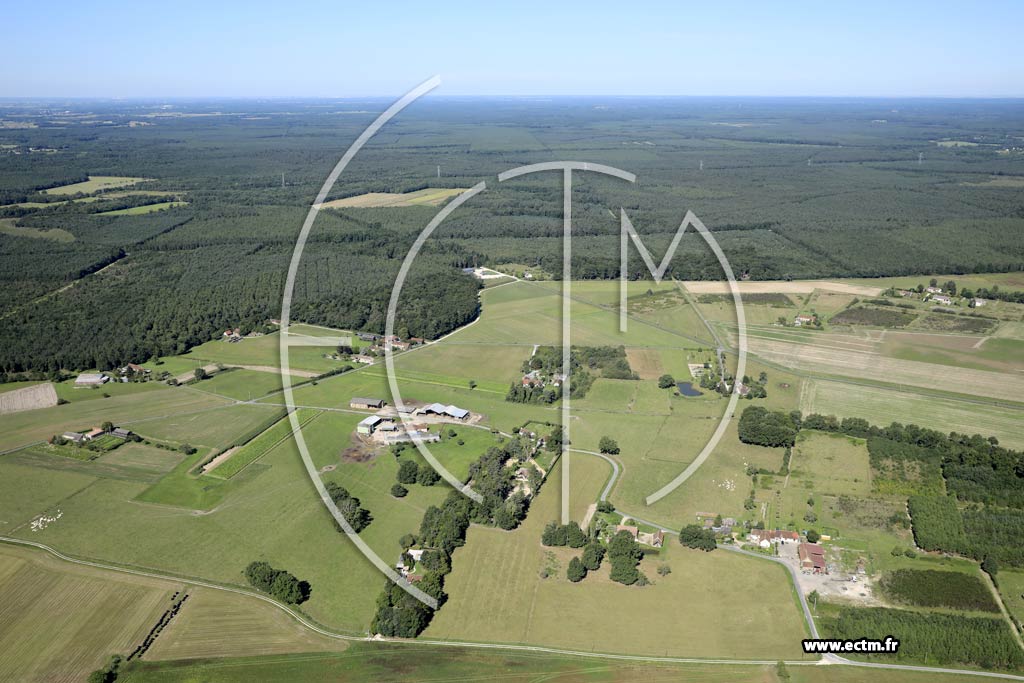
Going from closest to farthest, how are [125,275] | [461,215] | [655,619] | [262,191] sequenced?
[655,619]
[125,275]
[461,215]
[262,191]

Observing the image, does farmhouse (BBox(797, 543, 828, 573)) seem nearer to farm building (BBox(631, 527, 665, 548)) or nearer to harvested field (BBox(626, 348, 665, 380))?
farm building (BBox(631, 527, 665, 548))

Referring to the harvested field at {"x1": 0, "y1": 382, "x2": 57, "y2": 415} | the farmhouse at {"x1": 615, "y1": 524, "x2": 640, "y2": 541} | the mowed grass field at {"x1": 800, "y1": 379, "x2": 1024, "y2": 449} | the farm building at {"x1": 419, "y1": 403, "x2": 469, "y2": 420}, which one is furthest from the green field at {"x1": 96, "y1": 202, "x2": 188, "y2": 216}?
the farmhouse at {"x1": 615, "y1": 524, "x2": 640, "y2": 541}

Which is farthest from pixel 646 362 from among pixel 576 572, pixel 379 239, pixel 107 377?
pixel 379 239

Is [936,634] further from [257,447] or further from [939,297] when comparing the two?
[939,297]

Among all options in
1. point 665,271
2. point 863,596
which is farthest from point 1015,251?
point 863,596

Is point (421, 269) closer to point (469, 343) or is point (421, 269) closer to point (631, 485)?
point (469, 343)

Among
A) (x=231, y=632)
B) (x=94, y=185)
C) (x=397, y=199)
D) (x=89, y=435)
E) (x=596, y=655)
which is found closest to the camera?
(x=596, y=655)
